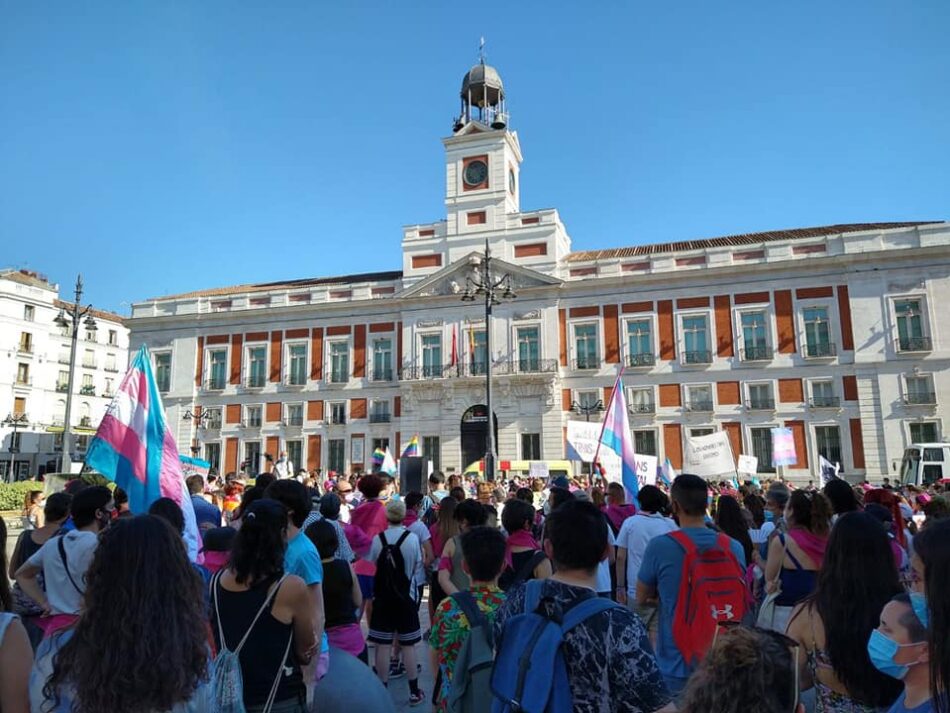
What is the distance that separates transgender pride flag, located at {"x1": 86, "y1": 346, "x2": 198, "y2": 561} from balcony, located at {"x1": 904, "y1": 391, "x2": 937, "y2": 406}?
98.1 ft

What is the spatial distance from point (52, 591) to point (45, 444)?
52.2 meters

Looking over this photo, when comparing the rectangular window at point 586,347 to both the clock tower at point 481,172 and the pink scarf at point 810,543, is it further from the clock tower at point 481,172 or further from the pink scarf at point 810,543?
the pink scarf at point 810,543

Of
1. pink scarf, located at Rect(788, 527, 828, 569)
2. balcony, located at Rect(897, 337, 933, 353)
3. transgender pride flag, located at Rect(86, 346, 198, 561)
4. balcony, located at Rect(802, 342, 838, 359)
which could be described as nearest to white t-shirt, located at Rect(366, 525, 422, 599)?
transgender pride flag, located at Rect(86, 346, 198, 561)

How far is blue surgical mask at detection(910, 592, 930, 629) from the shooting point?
2178 mm

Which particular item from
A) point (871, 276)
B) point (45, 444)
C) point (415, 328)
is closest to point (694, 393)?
point (871, 276)

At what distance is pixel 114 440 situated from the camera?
6.64 m

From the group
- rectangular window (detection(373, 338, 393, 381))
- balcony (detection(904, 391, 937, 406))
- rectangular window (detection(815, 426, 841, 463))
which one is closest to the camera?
balcony (detection(904, 391, 937, 406))

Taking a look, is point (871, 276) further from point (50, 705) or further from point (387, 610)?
point (50, 705)

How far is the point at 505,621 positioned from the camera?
2.72 metres

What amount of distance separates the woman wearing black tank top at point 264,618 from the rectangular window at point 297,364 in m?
34.3

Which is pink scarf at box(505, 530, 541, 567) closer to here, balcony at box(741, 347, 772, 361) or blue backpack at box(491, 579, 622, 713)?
blue backpack at box(491, 579, 622, 713)

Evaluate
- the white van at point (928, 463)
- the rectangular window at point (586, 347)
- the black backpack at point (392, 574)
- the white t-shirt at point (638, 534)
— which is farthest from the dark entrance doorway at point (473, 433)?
the white t-shirt at point (638, 534)

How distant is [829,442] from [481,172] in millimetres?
21446

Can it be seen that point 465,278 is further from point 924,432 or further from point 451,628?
point 451,628
